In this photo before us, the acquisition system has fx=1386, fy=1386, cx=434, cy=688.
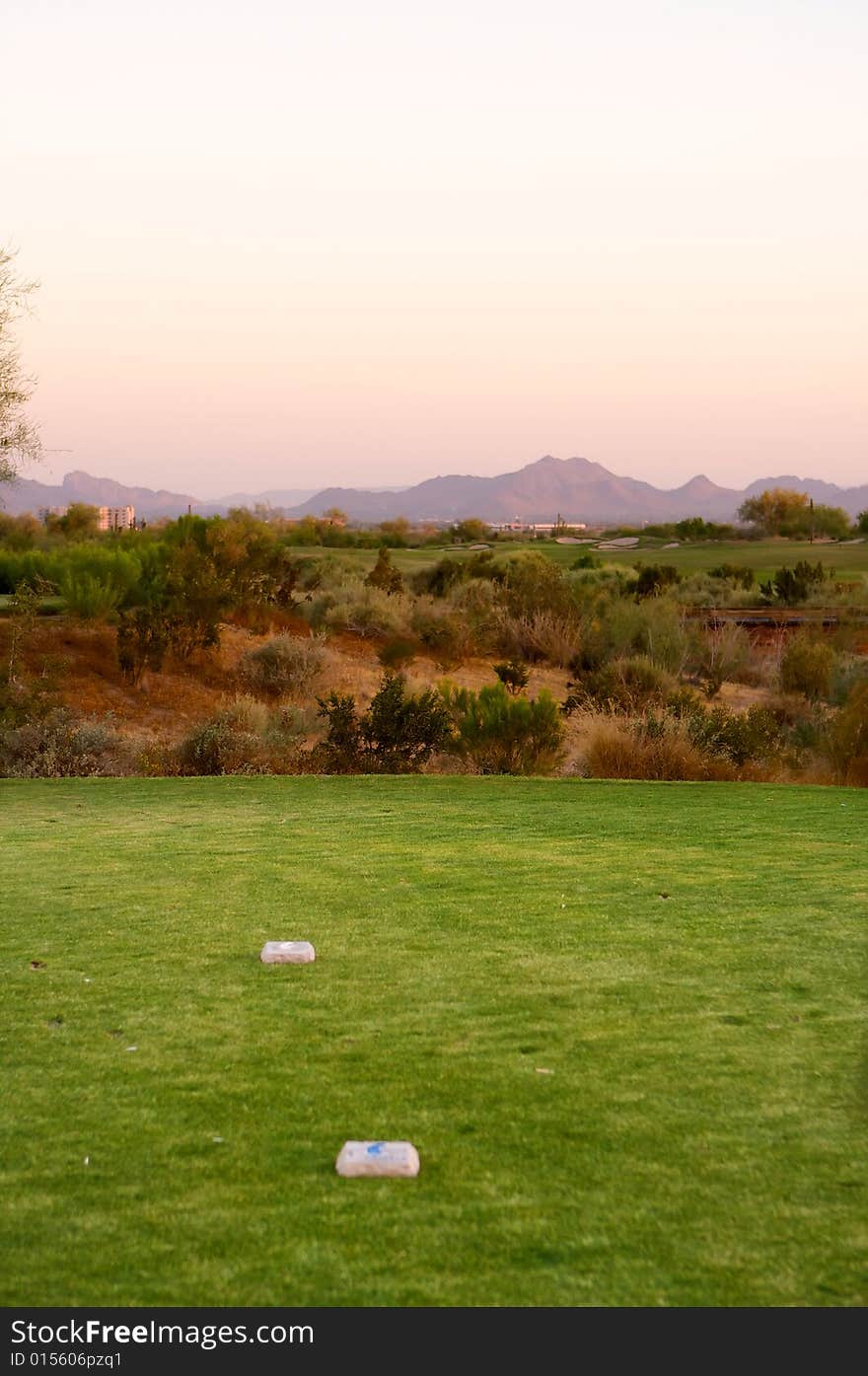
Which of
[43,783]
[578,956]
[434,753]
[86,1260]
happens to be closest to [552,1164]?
[86,1260]

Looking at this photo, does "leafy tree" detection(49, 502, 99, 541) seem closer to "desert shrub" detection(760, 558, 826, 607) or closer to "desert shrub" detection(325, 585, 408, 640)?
"desert shrub" detection(325, 585, 408, 640)

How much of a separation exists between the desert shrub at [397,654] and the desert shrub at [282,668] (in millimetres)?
2742

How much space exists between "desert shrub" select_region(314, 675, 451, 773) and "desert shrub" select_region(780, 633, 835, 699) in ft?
42.3

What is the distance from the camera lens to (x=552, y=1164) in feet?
14.4

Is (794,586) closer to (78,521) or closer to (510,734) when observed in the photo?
(510,734)

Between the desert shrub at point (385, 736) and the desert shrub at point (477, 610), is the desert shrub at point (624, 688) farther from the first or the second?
the desert shrub at point (477, 610)

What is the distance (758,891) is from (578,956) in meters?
2.15

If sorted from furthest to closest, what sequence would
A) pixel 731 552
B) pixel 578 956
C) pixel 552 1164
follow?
Result: pixel 731 552 → pixel 578 956 → pixel 552 1164

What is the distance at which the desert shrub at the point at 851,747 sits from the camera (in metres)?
18.3

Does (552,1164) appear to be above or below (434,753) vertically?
above

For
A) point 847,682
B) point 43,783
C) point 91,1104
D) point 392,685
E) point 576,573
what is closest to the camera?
point 91,1104

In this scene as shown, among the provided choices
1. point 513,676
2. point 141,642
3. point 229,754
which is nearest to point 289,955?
point 229,754

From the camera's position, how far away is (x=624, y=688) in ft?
79.7
